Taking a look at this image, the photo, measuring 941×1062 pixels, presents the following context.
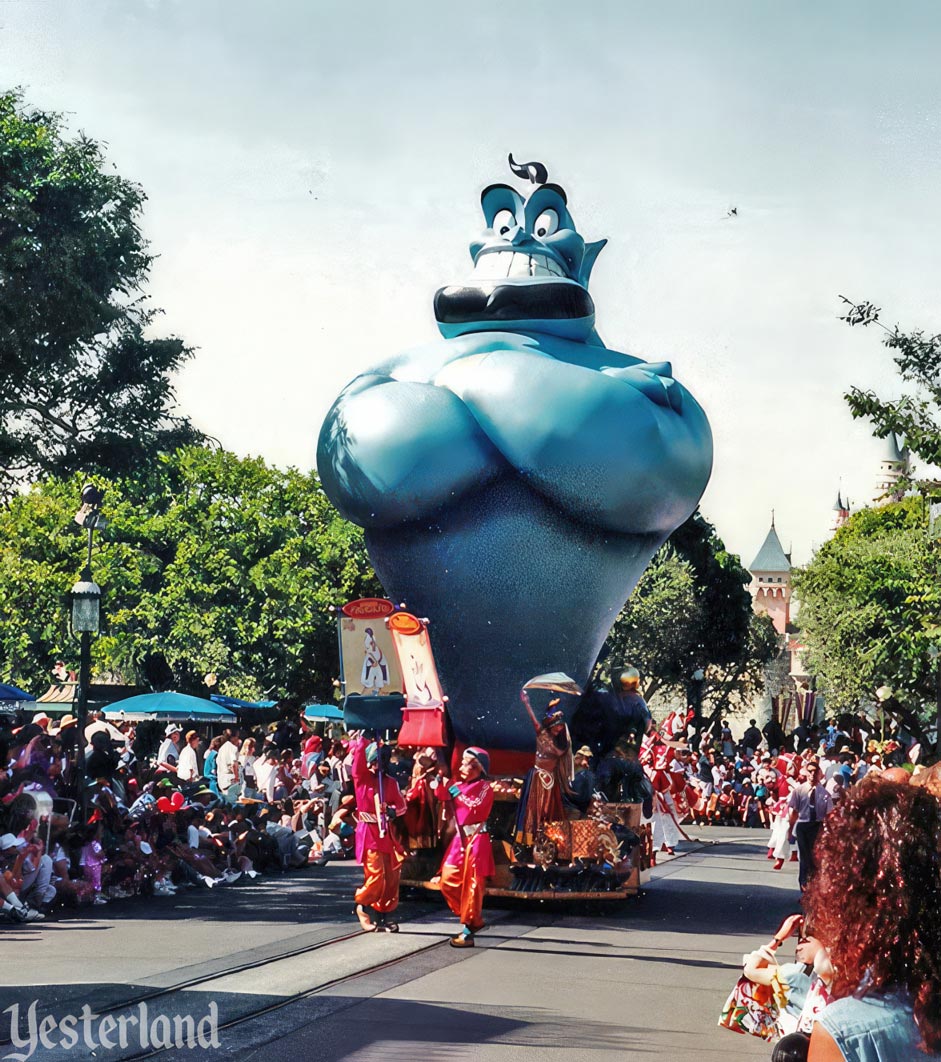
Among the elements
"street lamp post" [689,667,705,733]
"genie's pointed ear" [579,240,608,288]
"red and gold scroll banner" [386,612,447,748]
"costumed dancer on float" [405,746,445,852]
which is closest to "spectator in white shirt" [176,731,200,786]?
"costumed dancer on float" [405,746,445,852]

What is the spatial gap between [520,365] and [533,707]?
322cm

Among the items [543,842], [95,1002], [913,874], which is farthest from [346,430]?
[913,874]

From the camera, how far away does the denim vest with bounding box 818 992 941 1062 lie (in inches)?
117

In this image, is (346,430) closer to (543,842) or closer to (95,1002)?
(543,842)

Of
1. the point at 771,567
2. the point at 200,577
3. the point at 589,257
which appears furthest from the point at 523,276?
the point at 771,567

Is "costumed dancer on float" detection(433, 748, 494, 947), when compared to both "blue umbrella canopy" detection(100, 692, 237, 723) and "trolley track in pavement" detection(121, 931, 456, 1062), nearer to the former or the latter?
"trolley track in pavement" detection(121, 931, 456, 1062)

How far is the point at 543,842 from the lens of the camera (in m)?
13.7

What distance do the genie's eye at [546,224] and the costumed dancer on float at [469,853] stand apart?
634 centimetres

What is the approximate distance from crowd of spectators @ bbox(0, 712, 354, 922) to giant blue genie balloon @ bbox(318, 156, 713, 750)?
1.94 m

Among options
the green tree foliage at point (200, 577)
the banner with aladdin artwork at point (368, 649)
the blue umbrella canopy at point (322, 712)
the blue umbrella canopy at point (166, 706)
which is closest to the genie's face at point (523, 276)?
the banner with aladdin artwork at point (368, 649)

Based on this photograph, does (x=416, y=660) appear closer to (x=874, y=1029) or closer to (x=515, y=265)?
(x=515, y=265)

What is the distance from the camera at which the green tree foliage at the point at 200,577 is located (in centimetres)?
4056

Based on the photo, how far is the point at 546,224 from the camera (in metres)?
15.8

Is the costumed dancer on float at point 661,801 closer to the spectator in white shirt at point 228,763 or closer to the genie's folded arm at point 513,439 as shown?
the spectator in white shirt at point 228,763
